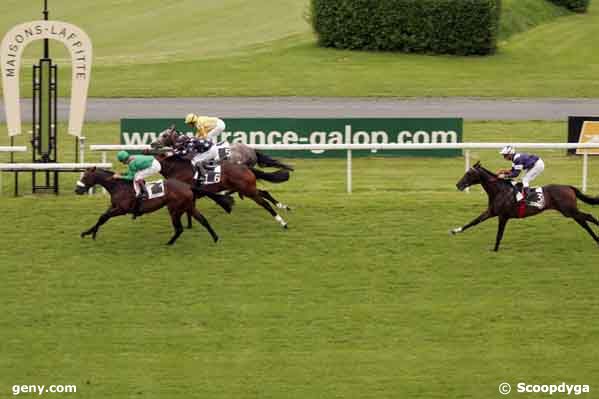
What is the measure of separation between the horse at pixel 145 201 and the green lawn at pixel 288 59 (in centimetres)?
1224

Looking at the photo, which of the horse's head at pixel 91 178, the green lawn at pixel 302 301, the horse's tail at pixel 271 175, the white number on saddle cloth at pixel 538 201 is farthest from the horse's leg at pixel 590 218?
the horse's head at pixel 91 178

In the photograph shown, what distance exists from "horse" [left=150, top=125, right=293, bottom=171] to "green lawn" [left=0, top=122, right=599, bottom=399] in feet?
1.93

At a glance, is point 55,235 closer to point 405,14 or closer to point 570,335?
point 570,335

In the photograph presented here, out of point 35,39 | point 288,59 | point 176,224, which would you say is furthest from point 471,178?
point 288,59

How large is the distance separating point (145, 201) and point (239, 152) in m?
2.03

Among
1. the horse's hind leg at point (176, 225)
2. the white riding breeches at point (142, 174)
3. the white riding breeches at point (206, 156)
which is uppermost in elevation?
the white riding breeches at point (206, 156)

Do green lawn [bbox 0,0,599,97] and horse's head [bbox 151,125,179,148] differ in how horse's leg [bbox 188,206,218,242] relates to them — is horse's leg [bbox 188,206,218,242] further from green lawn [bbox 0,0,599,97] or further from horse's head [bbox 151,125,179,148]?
green lawn [bbox 0,0,599,97]

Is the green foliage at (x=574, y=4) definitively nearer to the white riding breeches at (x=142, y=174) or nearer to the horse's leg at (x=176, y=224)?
the white riding breeches at (x=142, y=174)

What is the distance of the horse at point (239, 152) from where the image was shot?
16422 mm

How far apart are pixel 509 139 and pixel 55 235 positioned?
9945mm

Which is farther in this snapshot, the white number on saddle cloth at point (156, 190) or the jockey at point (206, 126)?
the jockey at point (206, 126)

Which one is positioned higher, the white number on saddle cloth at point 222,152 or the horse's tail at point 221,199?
the white number on saddle cloth at point 222,152

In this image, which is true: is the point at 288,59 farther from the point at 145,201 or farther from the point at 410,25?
the point at 145,201

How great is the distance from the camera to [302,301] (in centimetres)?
1396
